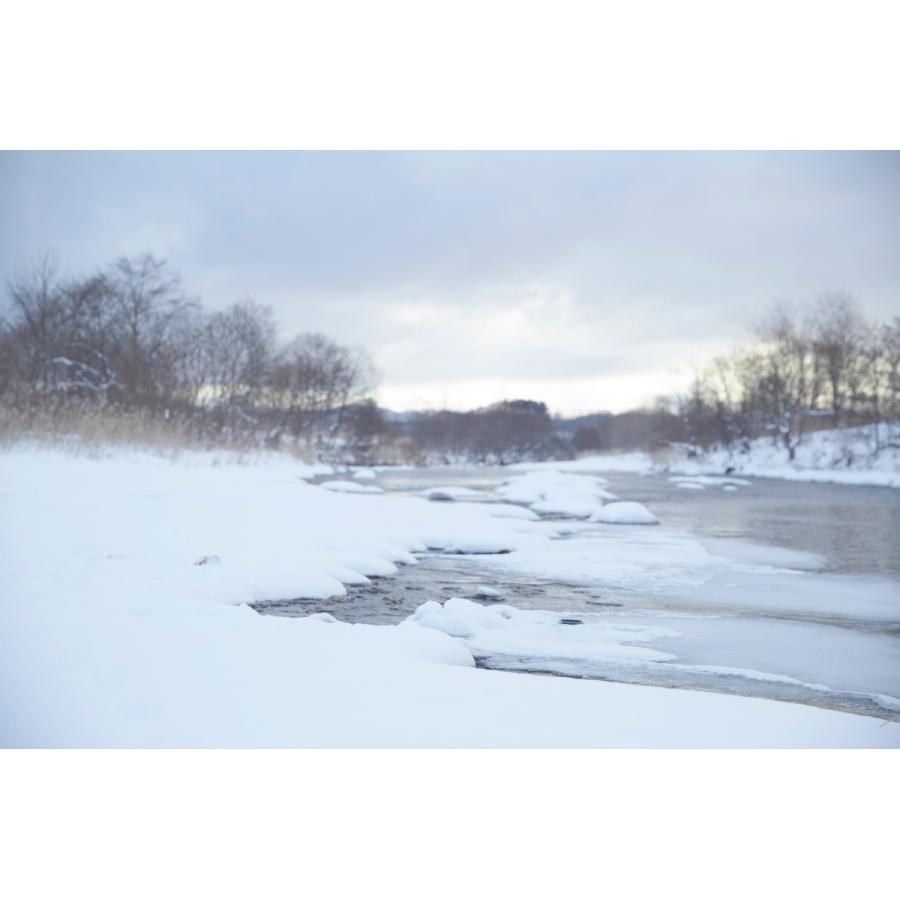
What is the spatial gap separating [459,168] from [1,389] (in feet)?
8.06

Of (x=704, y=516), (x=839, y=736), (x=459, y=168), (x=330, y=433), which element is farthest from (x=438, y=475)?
(x=839, y=736)

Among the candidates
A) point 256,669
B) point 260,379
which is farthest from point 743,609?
point 260,379

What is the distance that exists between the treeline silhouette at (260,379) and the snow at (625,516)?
0.81 m

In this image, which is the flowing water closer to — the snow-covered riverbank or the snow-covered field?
the snow-covered field

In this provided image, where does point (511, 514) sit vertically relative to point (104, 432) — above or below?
below

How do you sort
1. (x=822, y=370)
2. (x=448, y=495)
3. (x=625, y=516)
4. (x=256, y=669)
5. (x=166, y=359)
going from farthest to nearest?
(x=448, y=495) → (x=625, y=516) → (x=166, y=359) → (x=822, y=370) → (x=256, y=669)

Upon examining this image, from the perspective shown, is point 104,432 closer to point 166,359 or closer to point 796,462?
point 166,359

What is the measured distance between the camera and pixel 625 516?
23.4 ft

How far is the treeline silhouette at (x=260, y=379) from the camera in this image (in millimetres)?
3873

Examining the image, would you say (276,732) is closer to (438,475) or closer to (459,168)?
(459,168)

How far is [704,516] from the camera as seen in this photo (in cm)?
791

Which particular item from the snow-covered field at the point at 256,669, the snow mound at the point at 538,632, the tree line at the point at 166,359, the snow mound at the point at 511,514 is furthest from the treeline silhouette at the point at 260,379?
the snow mound at the point at 538,632

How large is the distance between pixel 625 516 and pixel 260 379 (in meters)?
4.21
